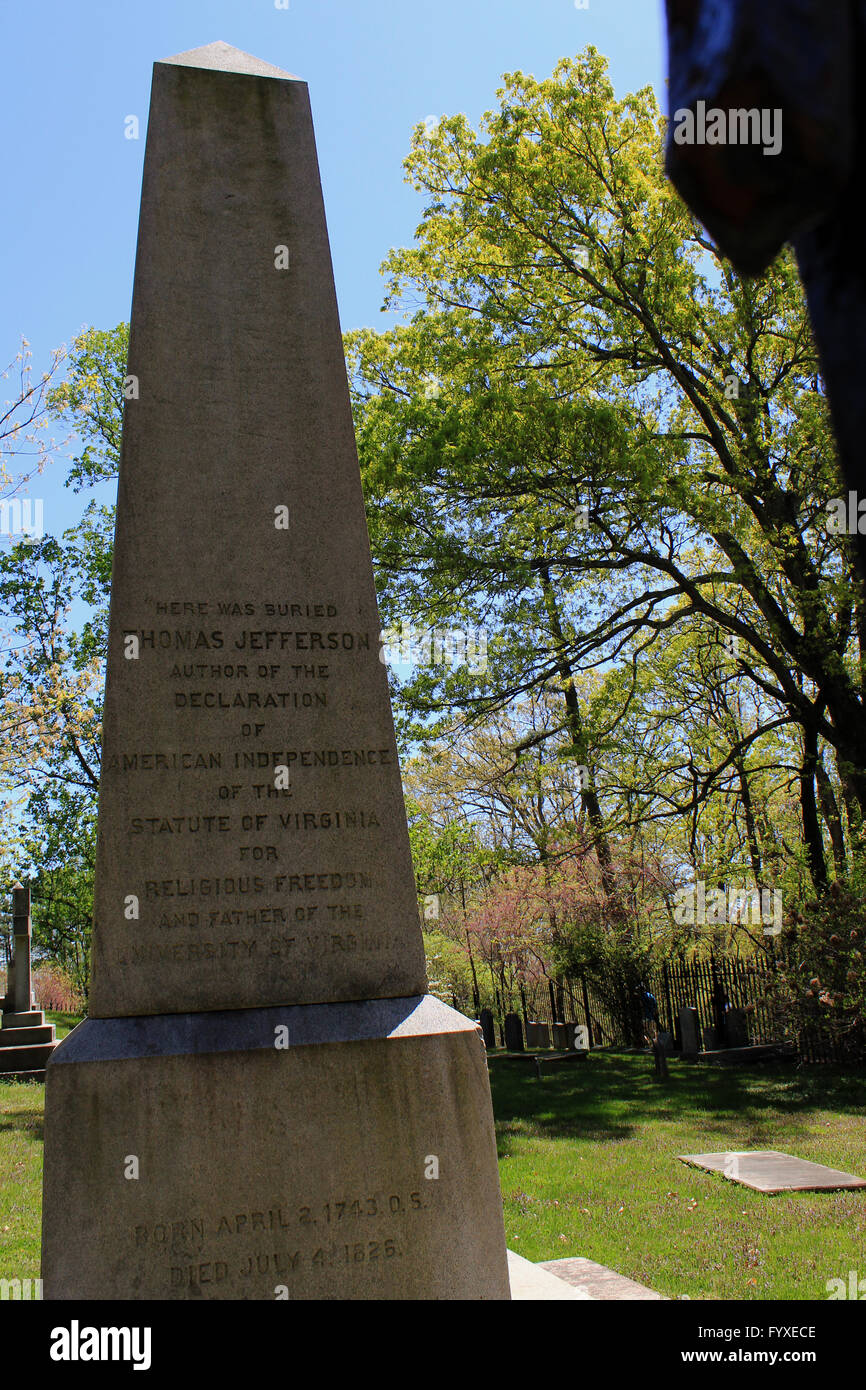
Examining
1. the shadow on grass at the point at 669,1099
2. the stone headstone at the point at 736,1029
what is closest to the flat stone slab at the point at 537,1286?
the shadow on grass at the point at 669,1099

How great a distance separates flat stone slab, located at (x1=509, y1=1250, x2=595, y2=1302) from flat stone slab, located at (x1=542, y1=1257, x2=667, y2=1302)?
0.09 metres

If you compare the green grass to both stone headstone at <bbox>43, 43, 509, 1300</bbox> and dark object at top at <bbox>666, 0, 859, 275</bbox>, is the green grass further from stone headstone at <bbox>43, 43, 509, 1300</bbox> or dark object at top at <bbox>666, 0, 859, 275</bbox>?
dark object at top at <bbox>666, 0, 859, 275</bbox>

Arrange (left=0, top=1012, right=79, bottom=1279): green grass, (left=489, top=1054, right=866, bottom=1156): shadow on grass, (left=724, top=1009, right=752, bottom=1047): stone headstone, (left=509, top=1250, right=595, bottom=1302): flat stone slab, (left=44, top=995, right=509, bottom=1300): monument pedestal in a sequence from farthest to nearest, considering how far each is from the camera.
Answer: (left=724, top=1009, right=752, bottom=1047): stone headstone, (left=489, top=1054, right=866, bottom=1156): shadow on grass, (left=0, top=1012, right=79, bottom=1279): green grass, (left=509, top=1250, right=595, bottom=1302): flat stone slab, (left=44, top=995, right=509, bottom=1300): monument pedestal

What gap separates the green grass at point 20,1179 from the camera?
7402 mm

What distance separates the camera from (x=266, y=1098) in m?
3.88

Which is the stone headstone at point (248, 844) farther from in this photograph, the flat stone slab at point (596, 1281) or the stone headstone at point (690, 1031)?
the stone headstone at point (690, 1031)

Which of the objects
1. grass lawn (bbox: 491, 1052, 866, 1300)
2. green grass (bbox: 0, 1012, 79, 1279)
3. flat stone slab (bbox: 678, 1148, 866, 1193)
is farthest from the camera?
flat stone slab (bbox: 678, 1148, 866, 1193)

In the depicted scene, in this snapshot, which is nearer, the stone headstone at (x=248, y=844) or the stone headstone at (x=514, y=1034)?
the stone headstone at (x=248, y=844)

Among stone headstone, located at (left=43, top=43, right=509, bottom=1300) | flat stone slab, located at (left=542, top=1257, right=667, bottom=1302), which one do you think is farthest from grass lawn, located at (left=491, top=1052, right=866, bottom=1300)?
stone headstone, located at (left=43, top=43, right=509, bottom=1300)

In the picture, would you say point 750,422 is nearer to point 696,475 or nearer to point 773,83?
point 696,475

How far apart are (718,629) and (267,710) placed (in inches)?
615

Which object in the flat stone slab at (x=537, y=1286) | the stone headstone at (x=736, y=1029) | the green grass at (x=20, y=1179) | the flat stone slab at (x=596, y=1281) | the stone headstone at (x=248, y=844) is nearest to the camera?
the stone headstone at (x=248, y=844)

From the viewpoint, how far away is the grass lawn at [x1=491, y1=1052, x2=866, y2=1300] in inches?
271

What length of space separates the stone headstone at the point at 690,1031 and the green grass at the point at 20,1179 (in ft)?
37.6
